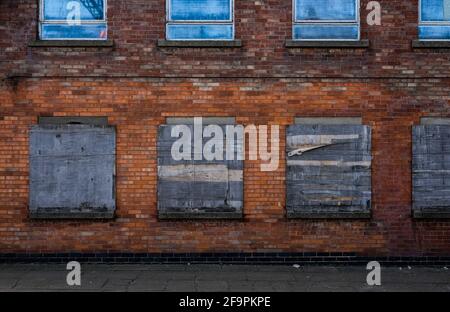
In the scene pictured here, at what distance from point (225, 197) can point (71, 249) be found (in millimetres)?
3062

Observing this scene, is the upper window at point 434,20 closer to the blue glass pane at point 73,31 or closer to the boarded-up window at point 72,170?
the blue glass pane at point 73,31

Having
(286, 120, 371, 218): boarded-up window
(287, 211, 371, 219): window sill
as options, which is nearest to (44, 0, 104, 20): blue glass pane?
(286, 120, 371, 218): boarded-up window

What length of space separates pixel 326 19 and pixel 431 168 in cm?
350

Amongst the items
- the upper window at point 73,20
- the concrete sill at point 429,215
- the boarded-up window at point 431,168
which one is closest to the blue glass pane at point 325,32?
the boarded-up window at point 431,168

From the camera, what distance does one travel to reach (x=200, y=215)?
416 inches

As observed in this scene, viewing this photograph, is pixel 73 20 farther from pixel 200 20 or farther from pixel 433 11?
pixel 433 11

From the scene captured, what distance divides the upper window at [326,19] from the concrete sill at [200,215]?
11.9ft

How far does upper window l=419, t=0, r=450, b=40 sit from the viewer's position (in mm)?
10812

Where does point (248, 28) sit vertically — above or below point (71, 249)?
above

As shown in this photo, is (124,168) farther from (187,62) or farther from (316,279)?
(316,279)

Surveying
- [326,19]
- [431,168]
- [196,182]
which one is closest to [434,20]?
[326,19]

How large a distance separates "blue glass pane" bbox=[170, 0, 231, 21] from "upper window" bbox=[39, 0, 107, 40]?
4.56ft

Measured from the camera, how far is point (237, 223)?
1059cm
